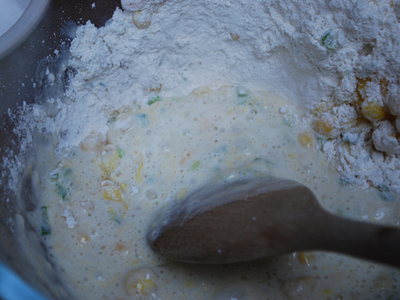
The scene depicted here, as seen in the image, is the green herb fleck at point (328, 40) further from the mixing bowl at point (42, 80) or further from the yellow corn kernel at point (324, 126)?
the yellow corn kernel at point (324, 126)

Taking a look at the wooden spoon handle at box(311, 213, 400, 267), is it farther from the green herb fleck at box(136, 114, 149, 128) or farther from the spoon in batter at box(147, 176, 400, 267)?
the green herb fleck at box(136, 114, 149, 128)

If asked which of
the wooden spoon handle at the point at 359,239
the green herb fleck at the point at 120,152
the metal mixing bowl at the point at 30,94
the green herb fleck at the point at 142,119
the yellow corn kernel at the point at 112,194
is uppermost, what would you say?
the metal mixing bowl at the point at 30,94

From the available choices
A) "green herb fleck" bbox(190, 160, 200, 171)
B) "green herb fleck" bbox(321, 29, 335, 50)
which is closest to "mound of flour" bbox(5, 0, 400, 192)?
"green herb fleck" bbox(321, 29, 335, 50)

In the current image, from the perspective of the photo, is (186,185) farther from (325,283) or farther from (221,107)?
(325,283)

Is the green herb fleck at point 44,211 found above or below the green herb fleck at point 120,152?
above

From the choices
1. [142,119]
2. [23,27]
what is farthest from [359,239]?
[23,27]

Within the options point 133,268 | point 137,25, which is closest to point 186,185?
point 133,268

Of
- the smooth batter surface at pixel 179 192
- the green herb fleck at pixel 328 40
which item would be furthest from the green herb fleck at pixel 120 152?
the green herb fleck at pixel 328 40
